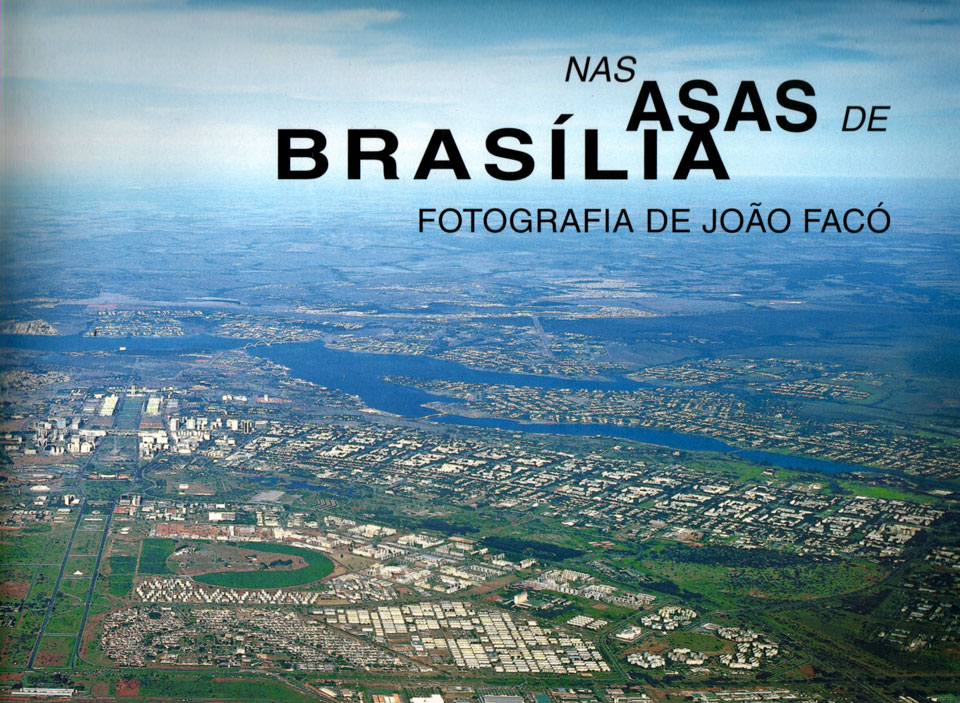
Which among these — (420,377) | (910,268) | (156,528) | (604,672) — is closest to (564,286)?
(420,377)

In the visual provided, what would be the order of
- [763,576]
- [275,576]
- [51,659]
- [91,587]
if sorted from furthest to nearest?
[763,576], [275,576], [91,587], [51,659]

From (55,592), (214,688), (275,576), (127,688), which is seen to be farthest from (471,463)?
(127,688)


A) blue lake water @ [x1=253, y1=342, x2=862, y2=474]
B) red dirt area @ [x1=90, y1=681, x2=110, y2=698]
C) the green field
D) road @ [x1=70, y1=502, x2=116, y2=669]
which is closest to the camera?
red dirt area @ [x1=90, y1=681, x2=110, y2=698]

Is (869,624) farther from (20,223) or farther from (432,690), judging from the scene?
(20,223)

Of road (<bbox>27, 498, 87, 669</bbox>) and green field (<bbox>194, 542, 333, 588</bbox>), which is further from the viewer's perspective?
green field (<bbox>194, 542, 333, 588</bbox>)

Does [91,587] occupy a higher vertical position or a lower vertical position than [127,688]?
higher

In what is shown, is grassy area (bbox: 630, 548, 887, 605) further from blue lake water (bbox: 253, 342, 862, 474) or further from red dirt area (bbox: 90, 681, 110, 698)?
red dirt area (bbox: 90, 681, 110, 698)

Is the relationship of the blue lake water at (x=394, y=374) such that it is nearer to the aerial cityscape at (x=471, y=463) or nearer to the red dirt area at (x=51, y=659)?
the aerial cityscape at (x=471, y=463)

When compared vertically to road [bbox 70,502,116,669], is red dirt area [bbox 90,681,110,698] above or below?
below

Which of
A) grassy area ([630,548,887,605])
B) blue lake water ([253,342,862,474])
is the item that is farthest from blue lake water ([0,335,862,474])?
grassy area ([630,548,887,605])

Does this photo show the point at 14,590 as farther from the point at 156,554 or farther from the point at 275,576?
the point at 275,576
